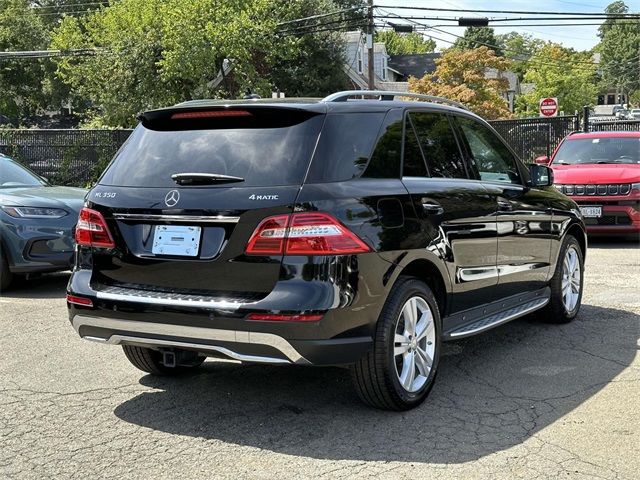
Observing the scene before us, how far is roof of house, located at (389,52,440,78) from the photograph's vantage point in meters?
71.2

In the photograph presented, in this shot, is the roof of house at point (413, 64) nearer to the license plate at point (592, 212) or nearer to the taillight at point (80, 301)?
the license plate at point (592, 212)

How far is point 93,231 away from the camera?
4.43 meters

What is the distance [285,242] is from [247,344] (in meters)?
0.55

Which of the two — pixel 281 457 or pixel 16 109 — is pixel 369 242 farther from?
pixel 16 109

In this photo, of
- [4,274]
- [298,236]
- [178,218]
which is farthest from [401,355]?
[4,274]

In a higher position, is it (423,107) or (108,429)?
(423,107)

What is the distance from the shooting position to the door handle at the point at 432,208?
4.59 metres

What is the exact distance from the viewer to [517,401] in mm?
4594

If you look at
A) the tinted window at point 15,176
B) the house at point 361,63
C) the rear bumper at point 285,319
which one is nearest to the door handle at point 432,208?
the rear bumper at point 285,319

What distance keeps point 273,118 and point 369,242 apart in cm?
88

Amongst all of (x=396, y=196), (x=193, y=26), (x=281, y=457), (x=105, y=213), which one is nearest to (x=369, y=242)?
(x=396, y=196)

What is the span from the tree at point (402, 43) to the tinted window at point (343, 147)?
88.2 m

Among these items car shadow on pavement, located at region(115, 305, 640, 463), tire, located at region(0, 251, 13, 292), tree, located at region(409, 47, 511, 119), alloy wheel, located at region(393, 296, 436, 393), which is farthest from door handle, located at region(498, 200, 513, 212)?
tree, located at region(409, 47, 511, 119)

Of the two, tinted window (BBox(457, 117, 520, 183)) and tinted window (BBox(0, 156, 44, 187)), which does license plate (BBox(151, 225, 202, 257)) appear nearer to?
tinted window (BBox(457, 117, 520, 183))
